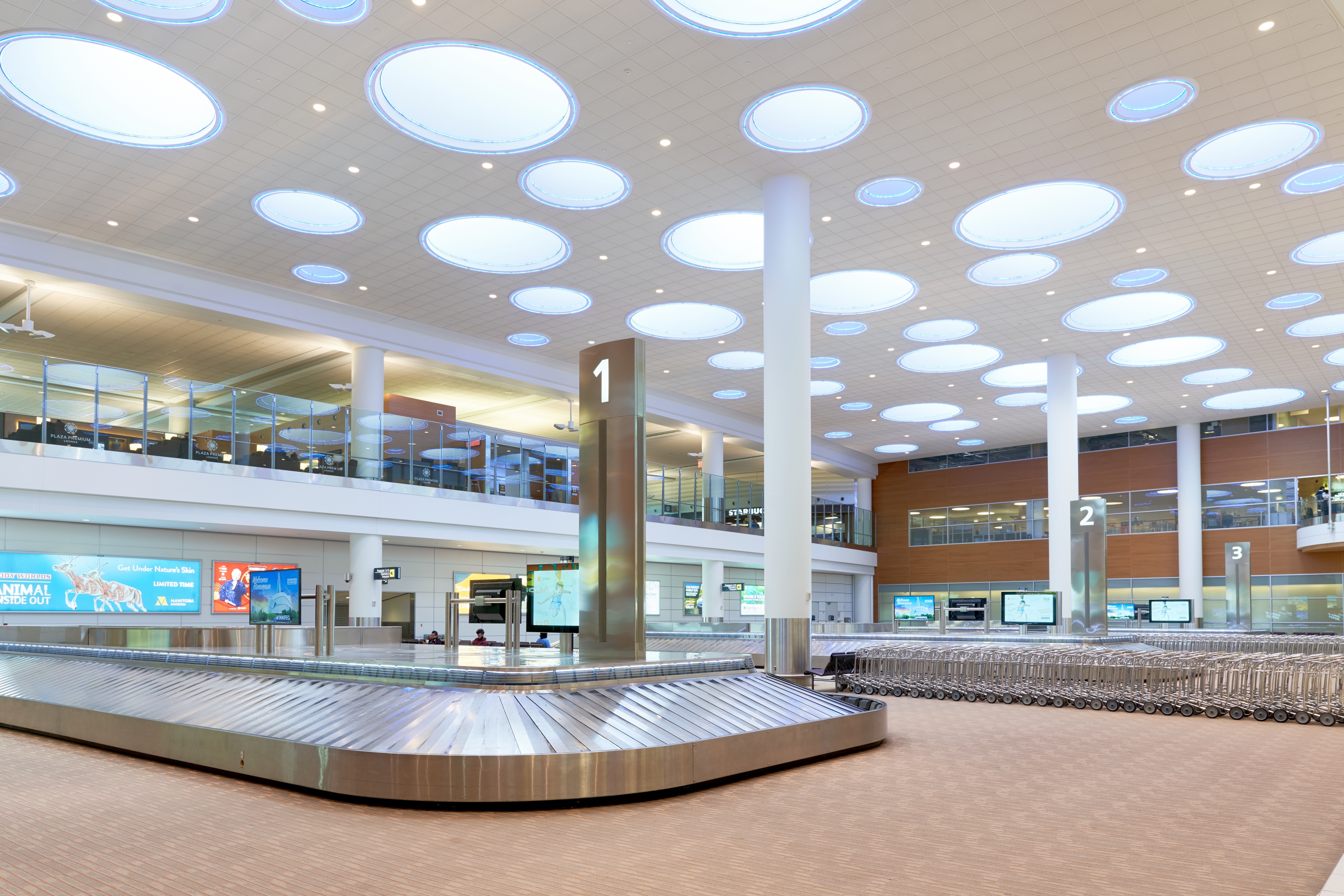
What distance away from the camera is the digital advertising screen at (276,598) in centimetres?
1102

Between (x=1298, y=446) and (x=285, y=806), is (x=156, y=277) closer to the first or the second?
(x=285, y=806)

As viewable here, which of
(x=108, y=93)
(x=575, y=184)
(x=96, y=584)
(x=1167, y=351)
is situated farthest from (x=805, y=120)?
(x=1167, y=351)

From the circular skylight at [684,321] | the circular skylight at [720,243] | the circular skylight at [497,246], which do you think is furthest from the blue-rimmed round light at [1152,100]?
the circular skylight at [684,321]

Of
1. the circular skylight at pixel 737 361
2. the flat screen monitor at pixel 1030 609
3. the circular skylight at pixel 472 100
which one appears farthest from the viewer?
the circular skylight at pixel 737 361

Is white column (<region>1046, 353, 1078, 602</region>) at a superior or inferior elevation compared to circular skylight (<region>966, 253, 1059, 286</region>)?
inferior

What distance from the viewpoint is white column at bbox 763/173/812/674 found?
1520cm

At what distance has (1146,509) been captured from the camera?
39.8m

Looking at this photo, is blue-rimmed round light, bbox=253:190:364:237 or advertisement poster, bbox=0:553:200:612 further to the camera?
advertisement poster, bbox=0:553:200:612

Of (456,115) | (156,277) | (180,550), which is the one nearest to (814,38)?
(456,115)

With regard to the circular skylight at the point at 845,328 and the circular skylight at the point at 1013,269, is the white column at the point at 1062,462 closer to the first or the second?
the circular skylight at the point at 845,328

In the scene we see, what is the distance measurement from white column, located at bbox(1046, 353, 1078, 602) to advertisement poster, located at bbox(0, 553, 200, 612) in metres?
21.9

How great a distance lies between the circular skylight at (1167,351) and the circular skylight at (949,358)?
11.3ft

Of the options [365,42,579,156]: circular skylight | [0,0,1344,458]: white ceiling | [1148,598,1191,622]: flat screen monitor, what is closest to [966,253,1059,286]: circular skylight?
[0,0,1344,458]: white ceiling

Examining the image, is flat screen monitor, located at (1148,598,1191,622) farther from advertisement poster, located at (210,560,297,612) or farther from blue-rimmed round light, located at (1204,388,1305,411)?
advertisement poster, located at (210,560,297,612)
